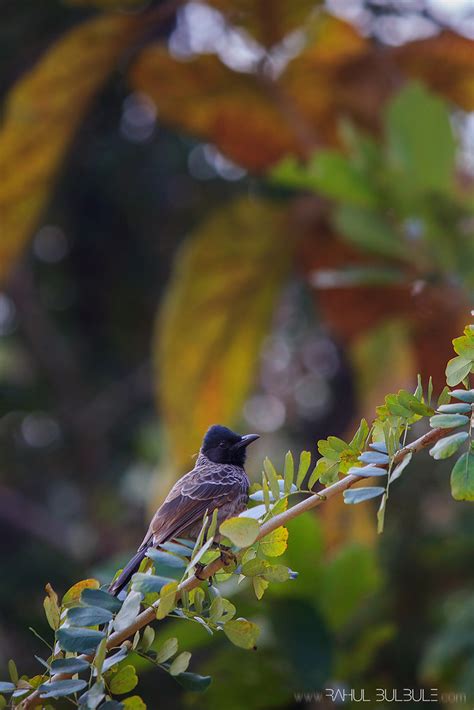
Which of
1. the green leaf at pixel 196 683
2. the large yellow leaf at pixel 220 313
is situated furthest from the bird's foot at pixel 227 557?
the large yellow leaf at pixel 220 313

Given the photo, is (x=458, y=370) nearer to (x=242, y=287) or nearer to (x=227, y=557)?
(x=227, y=557)

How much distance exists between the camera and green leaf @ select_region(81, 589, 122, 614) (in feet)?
3.73

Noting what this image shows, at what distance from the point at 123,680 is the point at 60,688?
97 mm

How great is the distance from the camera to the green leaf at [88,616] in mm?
1123

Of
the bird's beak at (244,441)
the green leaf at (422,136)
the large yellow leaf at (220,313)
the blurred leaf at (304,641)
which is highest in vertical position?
the bird's beak at (244,441)

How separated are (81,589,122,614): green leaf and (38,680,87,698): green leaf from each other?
3.3 inches

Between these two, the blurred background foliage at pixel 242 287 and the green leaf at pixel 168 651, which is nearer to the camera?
the green leaf at pixel 168 651

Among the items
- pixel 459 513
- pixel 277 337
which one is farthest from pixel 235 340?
pixel 277 337

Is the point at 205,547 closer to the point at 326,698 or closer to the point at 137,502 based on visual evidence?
the point at 326,698

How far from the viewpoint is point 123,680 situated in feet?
3.87

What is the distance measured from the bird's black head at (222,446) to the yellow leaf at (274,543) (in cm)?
64

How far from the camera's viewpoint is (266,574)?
45.2 inches

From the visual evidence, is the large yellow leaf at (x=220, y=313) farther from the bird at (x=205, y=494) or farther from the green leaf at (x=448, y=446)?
the green leaf at (x=448, y=446)

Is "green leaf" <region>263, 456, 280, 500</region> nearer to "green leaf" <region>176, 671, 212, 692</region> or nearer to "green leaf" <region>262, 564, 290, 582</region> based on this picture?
"green leaf" <region>262, 564, 290, 582</region>
